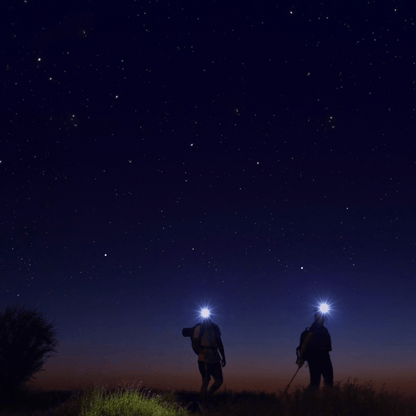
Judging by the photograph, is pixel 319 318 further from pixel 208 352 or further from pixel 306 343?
pixel 208 352

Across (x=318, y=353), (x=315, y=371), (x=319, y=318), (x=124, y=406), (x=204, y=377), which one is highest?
(x=319, y=318)

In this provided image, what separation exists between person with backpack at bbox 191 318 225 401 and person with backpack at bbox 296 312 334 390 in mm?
2124

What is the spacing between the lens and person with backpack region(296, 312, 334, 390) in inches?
396

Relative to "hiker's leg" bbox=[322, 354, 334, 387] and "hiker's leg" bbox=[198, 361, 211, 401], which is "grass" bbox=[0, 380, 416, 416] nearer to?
"hiker's leg" bbox=[198, 361, 211, 401]

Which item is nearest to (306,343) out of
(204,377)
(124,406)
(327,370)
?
(327,370)

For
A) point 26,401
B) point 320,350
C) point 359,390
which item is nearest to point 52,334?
point 26,401


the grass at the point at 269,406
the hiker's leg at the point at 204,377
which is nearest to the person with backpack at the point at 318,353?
the grass at the point at 269,406

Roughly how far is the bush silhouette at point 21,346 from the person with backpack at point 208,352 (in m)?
7.20

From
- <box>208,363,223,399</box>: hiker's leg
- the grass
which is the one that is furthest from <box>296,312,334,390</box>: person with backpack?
<box>208,363,223,399</box>: hiker's leg

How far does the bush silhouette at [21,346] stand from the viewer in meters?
13.3

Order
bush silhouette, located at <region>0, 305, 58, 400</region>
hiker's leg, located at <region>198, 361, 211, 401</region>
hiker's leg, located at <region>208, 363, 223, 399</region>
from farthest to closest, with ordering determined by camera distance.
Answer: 1. bush silhouette, located at <region>0, 305, 58, 400</region>
2. hiker's leg, located at <region>208, 363, 223, 399</region>
3. hiker's leg, located at <region>198, 361, 211, 401</region>

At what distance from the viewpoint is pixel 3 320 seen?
47.2ft

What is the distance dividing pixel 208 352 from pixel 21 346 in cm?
790

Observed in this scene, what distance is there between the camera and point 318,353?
10.1m
